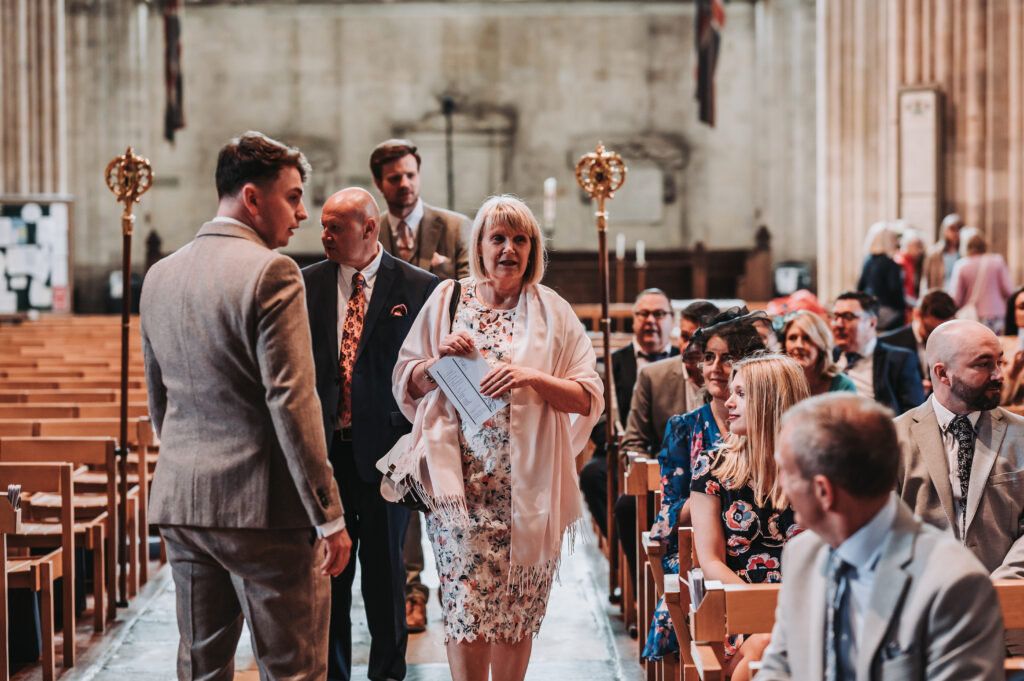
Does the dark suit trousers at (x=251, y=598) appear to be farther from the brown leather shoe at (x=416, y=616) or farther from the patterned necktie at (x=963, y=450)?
the brown leather shoe at (x=416, y=616)

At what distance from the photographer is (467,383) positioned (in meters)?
3.36

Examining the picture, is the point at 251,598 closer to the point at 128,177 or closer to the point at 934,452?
the point at 934,452

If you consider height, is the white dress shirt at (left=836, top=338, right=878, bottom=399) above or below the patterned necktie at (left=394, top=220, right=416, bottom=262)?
below

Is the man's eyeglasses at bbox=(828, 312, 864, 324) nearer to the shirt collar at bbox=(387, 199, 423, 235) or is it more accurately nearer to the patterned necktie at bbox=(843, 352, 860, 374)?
the patterned necktie at bbox=(843, 352, 860, 374)

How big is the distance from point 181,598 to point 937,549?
68.8 inches

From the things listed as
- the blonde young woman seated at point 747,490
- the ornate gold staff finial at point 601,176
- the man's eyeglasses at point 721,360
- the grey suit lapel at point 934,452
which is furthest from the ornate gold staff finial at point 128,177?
the grey suit lapel at point 934,452

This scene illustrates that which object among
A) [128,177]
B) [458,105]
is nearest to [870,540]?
[128,177]

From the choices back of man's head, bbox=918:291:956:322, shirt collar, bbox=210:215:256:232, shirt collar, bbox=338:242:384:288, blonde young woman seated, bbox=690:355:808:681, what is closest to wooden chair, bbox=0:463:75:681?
shirt collar, bbox=338:242:384:288

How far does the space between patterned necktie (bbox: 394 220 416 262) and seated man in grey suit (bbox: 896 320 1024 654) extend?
2.41 metres

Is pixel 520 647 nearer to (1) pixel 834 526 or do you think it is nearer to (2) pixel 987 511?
(2) pixel 987 511

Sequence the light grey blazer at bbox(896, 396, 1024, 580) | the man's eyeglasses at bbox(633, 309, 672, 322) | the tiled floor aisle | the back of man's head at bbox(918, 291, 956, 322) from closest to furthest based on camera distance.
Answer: the light grey blazer at bbox(896, 396, 1024, 580), the tiled floor aisle, the man's eyeglasses at bbox(633, 309, 672, 322), the back of man's head at bbox(918, 291, 956, 322)

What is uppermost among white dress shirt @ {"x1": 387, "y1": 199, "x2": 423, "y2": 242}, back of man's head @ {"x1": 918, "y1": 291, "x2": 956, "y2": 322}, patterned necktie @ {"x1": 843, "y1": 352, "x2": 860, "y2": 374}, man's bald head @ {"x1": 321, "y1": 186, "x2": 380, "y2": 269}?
white dress shirt @ {"x1": 387, "y1": 199, "x2": 423, "y2": 242}

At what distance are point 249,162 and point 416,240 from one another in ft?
7.67

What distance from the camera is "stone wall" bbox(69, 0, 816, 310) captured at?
2089 cm
